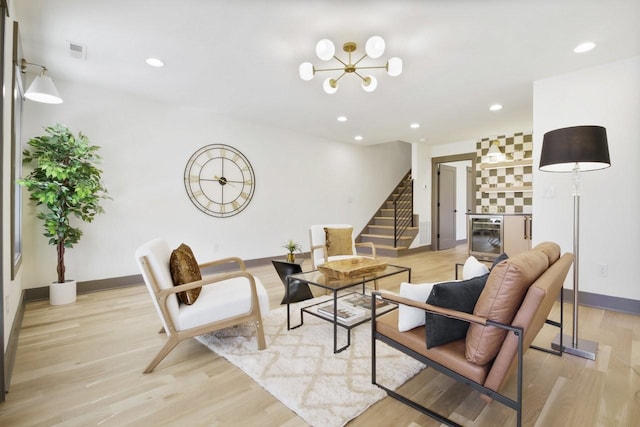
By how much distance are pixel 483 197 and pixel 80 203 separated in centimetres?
671

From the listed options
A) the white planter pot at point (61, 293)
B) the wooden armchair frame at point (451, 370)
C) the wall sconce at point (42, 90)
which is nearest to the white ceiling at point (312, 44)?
the wall sconce at point (42, 90)

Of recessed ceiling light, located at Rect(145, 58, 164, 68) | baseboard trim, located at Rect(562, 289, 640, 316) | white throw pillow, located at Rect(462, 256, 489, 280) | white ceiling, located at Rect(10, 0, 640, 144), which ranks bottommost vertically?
baseboard trim, located at Rect(562, 289, 640, 316)

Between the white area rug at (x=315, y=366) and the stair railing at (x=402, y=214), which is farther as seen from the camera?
the stair railing at (x=402, y=214)

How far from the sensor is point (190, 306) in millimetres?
2117

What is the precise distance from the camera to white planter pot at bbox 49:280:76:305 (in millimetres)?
3305

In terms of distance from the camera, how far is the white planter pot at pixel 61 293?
130 inches

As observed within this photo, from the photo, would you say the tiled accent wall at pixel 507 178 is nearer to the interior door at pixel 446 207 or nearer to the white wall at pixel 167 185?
the interior door at pixel 446 207

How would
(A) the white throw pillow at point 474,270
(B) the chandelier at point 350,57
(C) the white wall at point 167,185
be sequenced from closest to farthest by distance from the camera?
(A) the white throw pillow at point 474,270 → (B) the chandelier at point 350,57 → (C) the white wall at point 167,185

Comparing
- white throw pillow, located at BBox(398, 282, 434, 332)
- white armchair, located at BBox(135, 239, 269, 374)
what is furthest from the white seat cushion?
white throw pillow, located at BBox(398, 282, 434, 332)

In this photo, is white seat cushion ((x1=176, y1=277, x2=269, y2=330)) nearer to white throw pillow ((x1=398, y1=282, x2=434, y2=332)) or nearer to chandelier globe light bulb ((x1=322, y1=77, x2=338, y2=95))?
white throw pillow ((x1=398, y1=282, x2=434, y2=332))

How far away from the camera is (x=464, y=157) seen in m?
6.70

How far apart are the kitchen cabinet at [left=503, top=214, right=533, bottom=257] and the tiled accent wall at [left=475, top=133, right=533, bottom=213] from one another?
0.94 meters

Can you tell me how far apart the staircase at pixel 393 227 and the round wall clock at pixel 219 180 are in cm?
321

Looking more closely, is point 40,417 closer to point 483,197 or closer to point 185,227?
point 185,227
